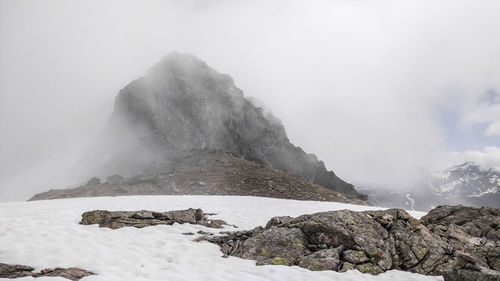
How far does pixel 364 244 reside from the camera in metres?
10.8

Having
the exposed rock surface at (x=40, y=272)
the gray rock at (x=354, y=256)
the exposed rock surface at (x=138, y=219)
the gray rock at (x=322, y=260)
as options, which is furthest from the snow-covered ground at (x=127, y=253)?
the gray rock at (x=354, y=256)

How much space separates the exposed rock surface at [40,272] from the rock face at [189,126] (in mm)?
60699

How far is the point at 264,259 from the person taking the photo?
1020cm

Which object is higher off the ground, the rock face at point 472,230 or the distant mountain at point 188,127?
the distant mountain at point 188,127

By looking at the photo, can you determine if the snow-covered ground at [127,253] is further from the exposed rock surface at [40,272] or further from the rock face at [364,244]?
the rock face at [364,244]

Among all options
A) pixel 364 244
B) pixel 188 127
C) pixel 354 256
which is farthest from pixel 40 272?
pixel 188 127

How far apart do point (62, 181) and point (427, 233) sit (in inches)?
3445

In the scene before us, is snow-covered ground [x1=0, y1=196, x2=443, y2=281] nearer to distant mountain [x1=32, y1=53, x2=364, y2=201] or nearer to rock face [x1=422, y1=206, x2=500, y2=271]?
rock face [x1=422, y1=206, x2=500, y2=271]

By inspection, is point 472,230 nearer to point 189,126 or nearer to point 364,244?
point 364,244

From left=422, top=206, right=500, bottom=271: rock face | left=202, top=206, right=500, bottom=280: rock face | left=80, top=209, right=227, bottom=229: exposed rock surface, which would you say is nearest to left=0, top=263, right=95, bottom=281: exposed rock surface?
left=80, top=209, right=227, bottom=229: exposed rock surface

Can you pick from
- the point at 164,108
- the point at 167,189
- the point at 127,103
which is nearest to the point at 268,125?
the point at 164,108

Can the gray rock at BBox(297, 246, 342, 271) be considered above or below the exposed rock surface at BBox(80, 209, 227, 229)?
below

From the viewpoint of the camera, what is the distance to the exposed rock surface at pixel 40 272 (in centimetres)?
A: 786

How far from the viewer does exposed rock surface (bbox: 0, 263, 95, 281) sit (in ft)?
25.8
